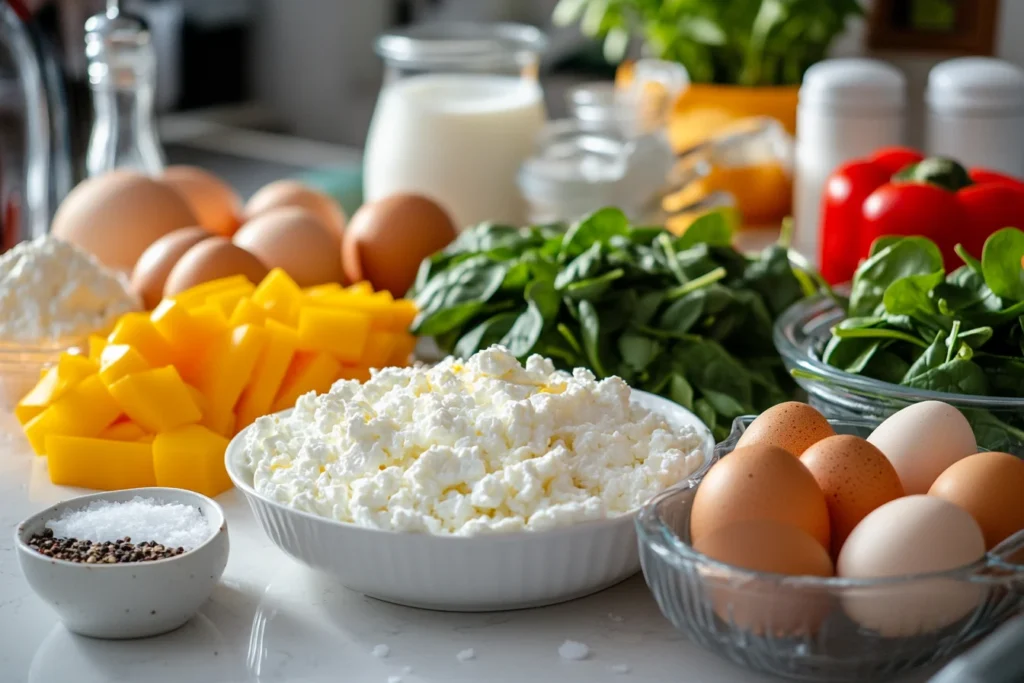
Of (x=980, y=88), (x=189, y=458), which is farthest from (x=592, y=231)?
(x=980, y=88)

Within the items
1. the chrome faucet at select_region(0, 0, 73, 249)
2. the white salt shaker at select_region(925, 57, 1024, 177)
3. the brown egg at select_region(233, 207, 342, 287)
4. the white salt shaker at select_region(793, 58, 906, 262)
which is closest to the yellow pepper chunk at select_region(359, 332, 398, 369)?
the brown egg at select_region(233, 207, 342, 287)

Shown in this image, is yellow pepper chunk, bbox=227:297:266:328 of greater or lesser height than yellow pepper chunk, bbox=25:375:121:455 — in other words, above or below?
above

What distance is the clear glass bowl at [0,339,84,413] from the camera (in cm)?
117

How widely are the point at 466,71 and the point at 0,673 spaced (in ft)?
4.11

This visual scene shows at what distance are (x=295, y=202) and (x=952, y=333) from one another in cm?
96

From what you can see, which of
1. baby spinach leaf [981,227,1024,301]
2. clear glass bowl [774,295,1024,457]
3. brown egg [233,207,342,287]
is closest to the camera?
clear glass bowl [774,295,1024,457]

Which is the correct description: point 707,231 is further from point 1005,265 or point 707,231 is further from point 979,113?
point 979,113

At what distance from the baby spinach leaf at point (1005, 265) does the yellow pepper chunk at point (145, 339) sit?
74 centimetres

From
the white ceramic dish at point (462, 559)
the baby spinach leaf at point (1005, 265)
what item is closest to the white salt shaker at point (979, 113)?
the baby spinach leaf at point (1005, 265)

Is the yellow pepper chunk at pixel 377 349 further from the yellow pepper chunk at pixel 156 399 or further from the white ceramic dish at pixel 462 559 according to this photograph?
the white ceramic dish at pixel 462 559

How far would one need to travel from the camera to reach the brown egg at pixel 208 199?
1.62 m

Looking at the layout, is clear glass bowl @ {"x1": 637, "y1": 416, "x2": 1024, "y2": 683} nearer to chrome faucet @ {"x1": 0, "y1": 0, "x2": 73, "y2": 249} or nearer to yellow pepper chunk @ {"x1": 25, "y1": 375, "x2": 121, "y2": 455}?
yellow pepper chunk @ {"x1": 25, "y1": 375, "x2": 121, "y2": 455}

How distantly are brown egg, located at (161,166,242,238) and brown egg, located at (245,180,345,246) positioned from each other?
26 mm

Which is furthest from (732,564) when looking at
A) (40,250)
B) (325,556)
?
(40,250)
